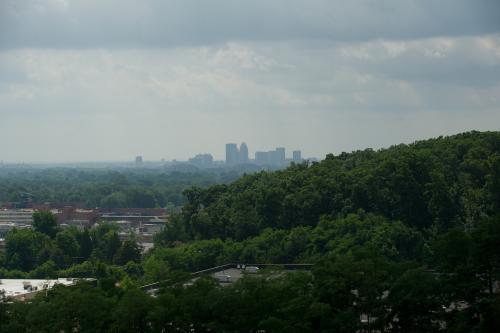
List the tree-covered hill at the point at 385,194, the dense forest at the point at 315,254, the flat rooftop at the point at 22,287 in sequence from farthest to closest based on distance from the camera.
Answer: the tree-covered hill at the point at 385,194
the flat rooftop at the point at 22,287
the dense forest at the point at 315,254

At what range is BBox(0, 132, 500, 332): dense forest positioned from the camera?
32312 millimetres

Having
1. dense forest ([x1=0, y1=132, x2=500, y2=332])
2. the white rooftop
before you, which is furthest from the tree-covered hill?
the white rooftop

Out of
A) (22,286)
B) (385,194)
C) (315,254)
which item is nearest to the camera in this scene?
(315,254)

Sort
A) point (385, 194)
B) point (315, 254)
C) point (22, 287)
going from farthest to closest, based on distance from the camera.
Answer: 1. point (385, 194)
2. point (22, 287)
3. point (315, 254)

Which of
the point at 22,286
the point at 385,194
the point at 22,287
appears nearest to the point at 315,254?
the point at 385,194

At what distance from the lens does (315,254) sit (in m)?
54.7

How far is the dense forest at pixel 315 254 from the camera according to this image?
106 ft

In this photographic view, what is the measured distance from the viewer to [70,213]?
430 ft

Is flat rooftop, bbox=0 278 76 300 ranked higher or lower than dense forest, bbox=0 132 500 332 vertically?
lower

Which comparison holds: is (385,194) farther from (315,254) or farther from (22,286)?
(22,286)

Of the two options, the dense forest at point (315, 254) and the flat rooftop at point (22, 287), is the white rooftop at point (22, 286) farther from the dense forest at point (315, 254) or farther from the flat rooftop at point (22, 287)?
the dense forest at point (315, 254)

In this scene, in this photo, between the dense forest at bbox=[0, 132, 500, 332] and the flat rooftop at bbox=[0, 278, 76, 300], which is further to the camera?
the flat rooftop at bbox=[0, 278, 76, 300]

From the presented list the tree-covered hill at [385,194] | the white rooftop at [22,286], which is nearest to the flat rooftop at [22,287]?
the white rooftop at [22,286]

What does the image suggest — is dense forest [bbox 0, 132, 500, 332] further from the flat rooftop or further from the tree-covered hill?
the flat rooftop
